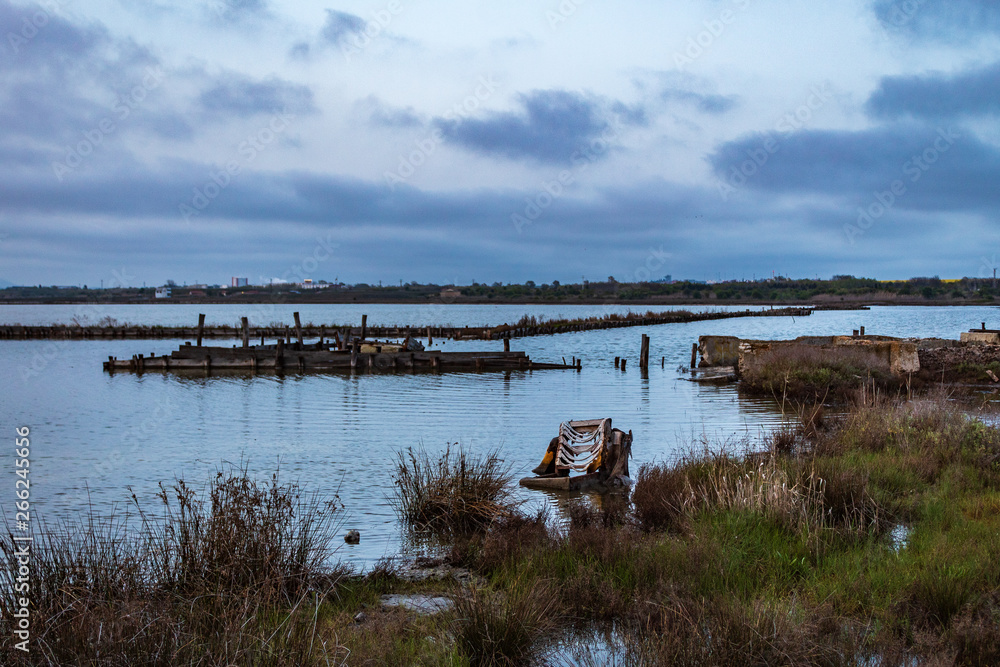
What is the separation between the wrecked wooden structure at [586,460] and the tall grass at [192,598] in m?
5.00

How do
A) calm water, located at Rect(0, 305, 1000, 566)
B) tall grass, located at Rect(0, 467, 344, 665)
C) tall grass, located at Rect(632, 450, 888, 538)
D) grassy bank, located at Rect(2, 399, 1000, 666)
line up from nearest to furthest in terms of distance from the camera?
tall grass, located at Rect(0, 467, 344, 665), grassy bank, located at Rect(2, 399, 1000, 666), tall grass, located at Rect(632, 450, 888, 538), calm water, located at Rect(0, 305, 1000, 566)

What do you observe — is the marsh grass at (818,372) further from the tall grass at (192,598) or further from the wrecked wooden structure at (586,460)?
the tall grass at (192,598)

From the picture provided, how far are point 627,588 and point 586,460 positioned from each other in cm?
677

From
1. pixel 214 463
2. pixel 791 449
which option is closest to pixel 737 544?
pixel 791 449

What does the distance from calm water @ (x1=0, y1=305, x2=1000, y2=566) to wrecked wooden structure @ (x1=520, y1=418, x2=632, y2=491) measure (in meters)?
1.21

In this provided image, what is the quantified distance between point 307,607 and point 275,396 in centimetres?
2184

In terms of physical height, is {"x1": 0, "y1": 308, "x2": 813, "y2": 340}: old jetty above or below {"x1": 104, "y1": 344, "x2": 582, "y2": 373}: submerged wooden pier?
above

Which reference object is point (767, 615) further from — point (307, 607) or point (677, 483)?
point (677, 483)

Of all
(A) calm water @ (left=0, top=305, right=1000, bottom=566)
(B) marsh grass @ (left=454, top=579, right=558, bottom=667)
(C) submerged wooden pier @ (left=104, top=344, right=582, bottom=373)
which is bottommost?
(A) calm water @ (left=0, top=305, right=1000, bottom=566)

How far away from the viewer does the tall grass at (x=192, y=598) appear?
4090 millimetres

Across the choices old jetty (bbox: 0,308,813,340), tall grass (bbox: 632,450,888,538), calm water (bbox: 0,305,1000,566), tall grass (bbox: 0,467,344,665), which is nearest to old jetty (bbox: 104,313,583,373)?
calm water (bbox: 0,305,1000,566)

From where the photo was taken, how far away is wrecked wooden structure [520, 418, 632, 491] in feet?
38.8

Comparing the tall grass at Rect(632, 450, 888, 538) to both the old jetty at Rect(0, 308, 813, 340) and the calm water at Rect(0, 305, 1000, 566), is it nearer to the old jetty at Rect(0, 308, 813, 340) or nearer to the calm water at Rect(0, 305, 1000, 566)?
the calm water at Rect(0, 305, 1000, 566)

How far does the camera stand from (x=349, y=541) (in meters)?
8.94
